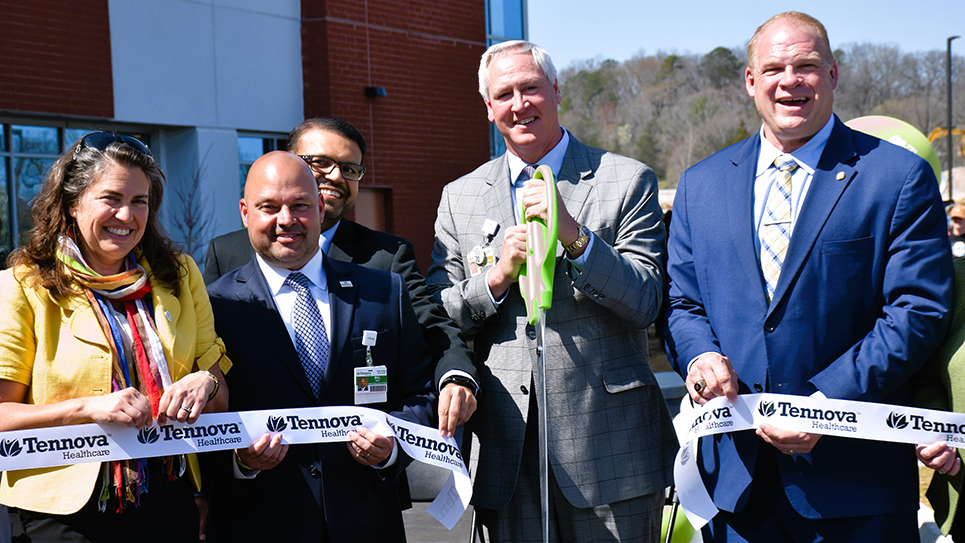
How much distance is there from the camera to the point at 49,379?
8.59ft

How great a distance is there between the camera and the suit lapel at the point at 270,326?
303cm

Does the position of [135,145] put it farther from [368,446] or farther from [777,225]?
[777,225]

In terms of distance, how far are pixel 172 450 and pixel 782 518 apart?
2.03 meters

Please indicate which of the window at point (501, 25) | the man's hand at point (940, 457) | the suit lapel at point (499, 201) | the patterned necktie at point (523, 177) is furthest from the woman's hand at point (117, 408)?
the window at point (501, 25)

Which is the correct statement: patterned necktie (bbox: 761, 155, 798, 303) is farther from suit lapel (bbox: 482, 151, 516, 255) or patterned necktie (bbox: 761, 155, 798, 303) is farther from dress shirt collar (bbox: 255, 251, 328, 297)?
dress shirt collar (bbox: 255, 251, 328, 297)

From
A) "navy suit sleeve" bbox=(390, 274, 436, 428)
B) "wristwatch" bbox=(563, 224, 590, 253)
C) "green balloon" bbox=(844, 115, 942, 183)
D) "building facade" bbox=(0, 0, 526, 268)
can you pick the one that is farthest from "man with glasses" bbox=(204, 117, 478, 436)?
"building facade" bbox=(0, 0, 526, 268)

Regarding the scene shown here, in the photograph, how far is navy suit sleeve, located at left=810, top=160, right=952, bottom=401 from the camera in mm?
2705

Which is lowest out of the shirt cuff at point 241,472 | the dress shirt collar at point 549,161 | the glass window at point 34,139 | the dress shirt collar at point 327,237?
the shirt cuff at point 241,472

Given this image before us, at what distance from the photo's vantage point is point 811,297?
2.82m

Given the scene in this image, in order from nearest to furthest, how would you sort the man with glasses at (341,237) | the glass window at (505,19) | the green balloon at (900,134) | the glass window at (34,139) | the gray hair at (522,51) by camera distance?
the gray hair at (522,51) → the man with glasses at (341,237) → the green balloon at (900,134) → the glass window at (34,139) → the glass window at (505,19)

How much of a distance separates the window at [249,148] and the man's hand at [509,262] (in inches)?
440

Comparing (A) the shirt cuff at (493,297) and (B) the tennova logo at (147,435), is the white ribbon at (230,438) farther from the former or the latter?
(A) the shirt cuff at (493,297)

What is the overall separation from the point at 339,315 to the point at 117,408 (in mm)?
819

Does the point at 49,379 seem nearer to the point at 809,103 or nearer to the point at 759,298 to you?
the point at 759,298
